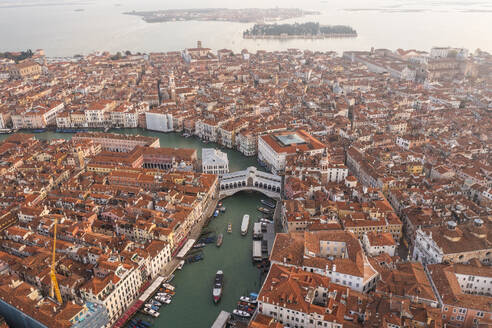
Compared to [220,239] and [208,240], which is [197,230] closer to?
[208,240]

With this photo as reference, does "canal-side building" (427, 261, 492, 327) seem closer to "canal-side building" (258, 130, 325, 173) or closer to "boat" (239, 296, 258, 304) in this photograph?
"boat" (239, 296, 258, 304)

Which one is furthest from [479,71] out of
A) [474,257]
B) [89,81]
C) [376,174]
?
[89,81]

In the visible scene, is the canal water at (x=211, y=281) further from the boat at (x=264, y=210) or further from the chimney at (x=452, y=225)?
the chimney at (x=452, y=225)

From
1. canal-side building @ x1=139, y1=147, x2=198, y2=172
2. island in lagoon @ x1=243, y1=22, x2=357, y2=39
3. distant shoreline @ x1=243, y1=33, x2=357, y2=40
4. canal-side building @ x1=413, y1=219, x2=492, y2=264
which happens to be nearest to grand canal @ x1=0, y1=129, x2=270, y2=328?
canal-side building @ x1=139, y1=147, x2=198, y2=172

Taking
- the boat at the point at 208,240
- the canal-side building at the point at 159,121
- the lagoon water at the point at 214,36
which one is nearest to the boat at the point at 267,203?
the boat at the point at 208,240

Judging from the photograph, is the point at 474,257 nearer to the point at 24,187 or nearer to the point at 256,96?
the point at 24,187

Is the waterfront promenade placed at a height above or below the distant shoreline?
below

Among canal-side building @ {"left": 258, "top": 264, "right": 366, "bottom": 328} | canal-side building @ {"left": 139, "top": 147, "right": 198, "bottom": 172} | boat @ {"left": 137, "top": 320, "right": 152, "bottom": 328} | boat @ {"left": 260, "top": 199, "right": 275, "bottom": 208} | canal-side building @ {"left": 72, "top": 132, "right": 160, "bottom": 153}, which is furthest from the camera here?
canal-side building @ {"left": 72, "top": 132, "right": 160, "bottom": 153}
